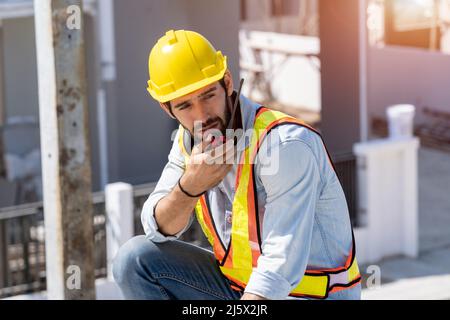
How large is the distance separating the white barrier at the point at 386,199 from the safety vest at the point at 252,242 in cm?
741

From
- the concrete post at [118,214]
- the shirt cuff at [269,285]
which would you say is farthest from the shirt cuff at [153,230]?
the concrete post at [118,214]

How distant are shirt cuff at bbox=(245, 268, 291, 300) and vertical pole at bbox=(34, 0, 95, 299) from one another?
2883mm

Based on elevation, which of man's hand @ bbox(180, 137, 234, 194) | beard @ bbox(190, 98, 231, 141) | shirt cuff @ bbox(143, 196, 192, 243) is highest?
beard @ bbox(190, 98, 231, 141)

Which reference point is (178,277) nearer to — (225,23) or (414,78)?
(225,23)

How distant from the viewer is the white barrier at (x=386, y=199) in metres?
10.7

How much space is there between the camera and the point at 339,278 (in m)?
3.17

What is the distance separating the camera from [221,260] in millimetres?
3285

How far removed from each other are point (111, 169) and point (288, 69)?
23.5ft

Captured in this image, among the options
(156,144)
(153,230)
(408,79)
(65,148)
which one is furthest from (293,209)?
(408,79)

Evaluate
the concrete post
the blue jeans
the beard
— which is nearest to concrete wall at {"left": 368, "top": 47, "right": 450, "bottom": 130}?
the concrete post

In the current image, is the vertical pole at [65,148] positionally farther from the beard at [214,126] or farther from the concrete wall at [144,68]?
the concrete wall at [144,68]

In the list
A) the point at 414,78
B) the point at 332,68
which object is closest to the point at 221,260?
the point at 332,68

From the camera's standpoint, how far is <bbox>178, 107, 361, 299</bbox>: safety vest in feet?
10.1

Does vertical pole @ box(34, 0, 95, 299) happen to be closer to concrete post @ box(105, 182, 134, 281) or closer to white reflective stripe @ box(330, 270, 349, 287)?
white reflective stripe @ box(330, 270, 349, 287)
